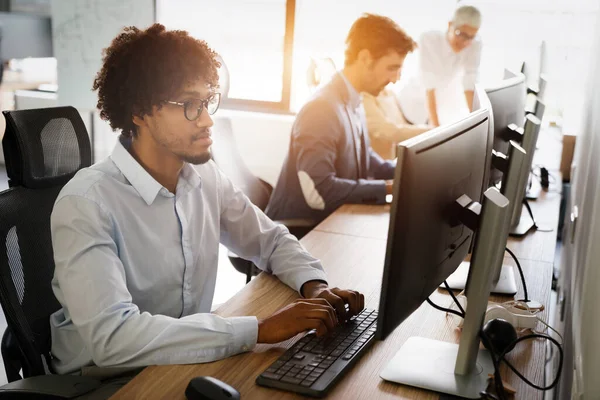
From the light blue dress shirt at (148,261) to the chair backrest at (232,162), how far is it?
37.8 inches

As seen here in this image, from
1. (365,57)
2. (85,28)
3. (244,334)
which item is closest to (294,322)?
(244,334)

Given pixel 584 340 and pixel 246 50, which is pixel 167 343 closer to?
pixel 584 340

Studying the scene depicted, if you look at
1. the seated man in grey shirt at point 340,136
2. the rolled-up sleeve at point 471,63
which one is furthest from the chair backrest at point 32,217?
the rolled-up sleeve at point 471,63

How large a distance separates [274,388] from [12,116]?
0.87 m

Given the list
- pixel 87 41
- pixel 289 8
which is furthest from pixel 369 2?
pixel 87 41

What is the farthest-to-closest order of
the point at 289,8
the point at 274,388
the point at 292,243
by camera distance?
the point at 289,8 < the point at 292,243 < the point at 274,388

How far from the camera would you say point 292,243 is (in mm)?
1733

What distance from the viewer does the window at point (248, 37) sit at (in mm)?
4953

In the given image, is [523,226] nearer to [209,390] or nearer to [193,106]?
[193,106]

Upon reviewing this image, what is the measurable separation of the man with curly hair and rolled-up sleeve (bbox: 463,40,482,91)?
2.97 m

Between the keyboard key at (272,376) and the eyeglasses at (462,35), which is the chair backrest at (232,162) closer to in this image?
the keyboard key at (272,376)

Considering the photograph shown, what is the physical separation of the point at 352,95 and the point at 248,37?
2.52m

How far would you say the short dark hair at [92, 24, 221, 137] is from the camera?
1.49 metres

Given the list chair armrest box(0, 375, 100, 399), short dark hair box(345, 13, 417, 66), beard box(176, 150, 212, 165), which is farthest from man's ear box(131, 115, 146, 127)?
short dark hair box(345, 13, 417, 66)
